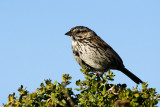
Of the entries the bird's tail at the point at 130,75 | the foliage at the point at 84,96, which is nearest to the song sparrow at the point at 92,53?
the bird's tail at the point at 130,75

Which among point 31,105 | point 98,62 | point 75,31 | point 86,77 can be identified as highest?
point 75,31

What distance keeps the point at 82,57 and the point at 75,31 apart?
94cm

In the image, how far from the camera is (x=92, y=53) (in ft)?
22.2

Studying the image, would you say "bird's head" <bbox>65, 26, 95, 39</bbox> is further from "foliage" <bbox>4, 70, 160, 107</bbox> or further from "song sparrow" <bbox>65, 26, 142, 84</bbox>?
"foliage" <bbox>4, 70, 160, 107</bbox>

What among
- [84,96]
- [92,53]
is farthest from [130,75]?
[84,96]

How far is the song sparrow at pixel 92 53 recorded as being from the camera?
6754 mm

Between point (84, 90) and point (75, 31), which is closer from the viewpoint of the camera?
point (84, 90)

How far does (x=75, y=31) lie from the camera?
7.37 metres

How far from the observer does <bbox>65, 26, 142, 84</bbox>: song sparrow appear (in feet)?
22.2

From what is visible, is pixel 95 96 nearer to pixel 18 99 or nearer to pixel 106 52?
pixel 18 99

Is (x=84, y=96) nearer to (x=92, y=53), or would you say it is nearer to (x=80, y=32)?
(x=92, y=53)

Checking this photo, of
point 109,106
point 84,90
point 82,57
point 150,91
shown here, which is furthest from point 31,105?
point 82,57

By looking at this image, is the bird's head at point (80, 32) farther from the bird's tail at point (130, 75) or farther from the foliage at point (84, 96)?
the foliage at point (84, 96)

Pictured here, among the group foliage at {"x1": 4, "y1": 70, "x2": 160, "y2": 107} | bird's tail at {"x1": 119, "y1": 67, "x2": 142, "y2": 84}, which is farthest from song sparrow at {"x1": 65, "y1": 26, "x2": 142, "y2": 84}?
foliage at {"x1": 4, "y1": 70, "x2": 160, "y2": 107}
